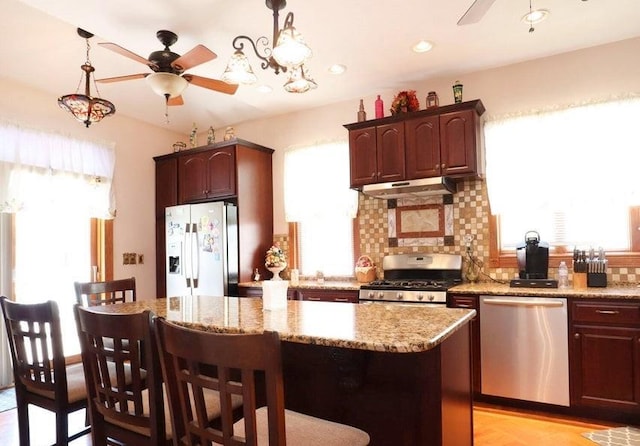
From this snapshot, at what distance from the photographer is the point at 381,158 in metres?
3.81

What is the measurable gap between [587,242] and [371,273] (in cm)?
186

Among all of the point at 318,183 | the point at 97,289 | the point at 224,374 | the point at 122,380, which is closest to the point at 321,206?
the point at 318,183

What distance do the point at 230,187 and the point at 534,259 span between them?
2979 mm

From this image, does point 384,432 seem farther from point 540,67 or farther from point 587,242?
point 540,67

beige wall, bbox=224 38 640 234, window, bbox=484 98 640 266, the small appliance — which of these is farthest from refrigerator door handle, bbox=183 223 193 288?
the small appliance

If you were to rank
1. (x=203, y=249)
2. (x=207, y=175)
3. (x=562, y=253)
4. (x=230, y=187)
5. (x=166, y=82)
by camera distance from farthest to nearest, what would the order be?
1. (x=207, y=175)
2. (x=230, y=187)
3. (x=203, y=249)
4. (x=562, y=253)
5. (x=166, y=82)

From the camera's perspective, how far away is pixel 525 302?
298 centimetres

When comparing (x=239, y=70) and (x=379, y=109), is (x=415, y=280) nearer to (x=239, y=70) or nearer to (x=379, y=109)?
(x=379, y=109)

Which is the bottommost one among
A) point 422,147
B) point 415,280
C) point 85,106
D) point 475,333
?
point 475,333

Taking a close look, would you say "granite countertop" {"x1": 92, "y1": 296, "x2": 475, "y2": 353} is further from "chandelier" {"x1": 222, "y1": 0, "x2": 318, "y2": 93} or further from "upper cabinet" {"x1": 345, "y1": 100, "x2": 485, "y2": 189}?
"upper cabinet" {"x1": 345, "y1": 100, "x2": 485, "y2": 189}

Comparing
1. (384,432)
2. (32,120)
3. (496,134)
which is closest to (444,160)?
(496,134)

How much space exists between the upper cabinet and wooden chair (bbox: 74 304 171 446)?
9.04ft

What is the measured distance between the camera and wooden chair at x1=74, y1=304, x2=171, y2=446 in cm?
141

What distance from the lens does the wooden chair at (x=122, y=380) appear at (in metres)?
1.41
